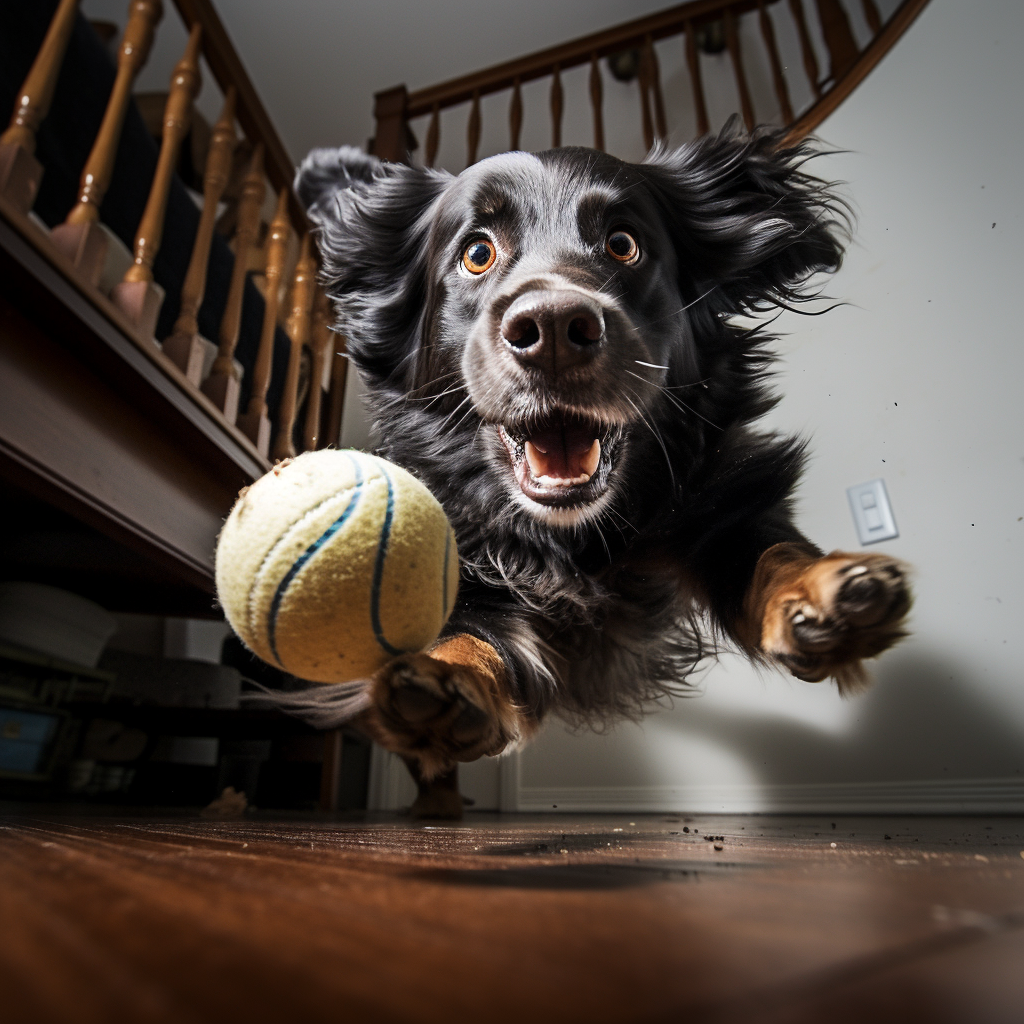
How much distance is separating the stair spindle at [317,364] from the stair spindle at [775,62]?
1154 millimetres

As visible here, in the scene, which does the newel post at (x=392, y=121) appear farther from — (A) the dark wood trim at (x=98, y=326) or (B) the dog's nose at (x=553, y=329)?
(B) the dog's nose at (x=553, y=329)

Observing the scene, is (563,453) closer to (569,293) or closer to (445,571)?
(569,293)

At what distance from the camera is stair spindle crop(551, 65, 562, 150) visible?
5.10 feet

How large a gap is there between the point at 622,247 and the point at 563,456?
1.14 feet

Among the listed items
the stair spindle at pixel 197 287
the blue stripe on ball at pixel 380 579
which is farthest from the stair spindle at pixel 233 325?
the blue stripe on ball at pixel 380 579

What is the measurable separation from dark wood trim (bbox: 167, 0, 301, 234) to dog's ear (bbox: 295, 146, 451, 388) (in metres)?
0.75

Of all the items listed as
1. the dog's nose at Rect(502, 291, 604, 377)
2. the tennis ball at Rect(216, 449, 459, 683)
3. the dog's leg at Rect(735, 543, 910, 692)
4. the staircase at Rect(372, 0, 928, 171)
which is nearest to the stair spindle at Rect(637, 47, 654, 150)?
the staircase at Rect(372, 0, 928, 171)

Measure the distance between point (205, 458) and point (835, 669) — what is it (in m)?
1.22

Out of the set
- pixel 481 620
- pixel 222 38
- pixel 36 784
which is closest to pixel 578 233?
pixel 481 620

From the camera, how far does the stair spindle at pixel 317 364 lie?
1.67m

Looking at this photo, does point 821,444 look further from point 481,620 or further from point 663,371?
point 481,620

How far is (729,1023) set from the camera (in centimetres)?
15

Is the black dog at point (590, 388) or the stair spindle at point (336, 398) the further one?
the stair spindle at point (336, 398)

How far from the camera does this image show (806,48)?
5.46 feet
